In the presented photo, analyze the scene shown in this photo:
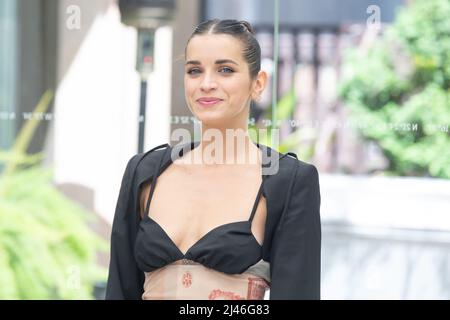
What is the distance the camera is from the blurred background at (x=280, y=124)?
3.31 m

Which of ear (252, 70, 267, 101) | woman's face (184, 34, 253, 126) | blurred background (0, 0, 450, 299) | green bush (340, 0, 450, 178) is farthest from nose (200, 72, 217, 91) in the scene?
green bush (340, 0, 450, 178)

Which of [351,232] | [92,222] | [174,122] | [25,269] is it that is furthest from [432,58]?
[25,269]

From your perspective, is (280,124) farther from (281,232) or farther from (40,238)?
(281,232)

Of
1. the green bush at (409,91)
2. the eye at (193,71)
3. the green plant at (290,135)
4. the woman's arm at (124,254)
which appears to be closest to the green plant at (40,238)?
the green plant at (290,135)

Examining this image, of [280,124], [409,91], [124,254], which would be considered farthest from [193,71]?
[409,91]

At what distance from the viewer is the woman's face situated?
141cm

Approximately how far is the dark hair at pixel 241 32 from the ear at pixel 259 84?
0.01m

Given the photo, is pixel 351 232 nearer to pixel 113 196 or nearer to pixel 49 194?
pixel 113 196

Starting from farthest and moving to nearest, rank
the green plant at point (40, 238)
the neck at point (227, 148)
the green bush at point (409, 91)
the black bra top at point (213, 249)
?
the green plant at point (40, 238) → the green bush at point (409, 91) → the neck at point (227, 148) → the black bra top at point (213, 249)

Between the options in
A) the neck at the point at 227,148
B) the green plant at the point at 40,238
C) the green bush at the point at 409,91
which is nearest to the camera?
the neck at the point at 227,148

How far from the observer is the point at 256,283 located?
138 centimetres

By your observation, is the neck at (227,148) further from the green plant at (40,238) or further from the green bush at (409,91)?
the green plant at (40,238)

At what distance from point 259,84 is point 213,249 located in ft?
1.15

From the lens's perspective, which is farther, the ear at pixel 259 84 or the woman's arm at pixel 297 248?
the ear at pixel 259 84
